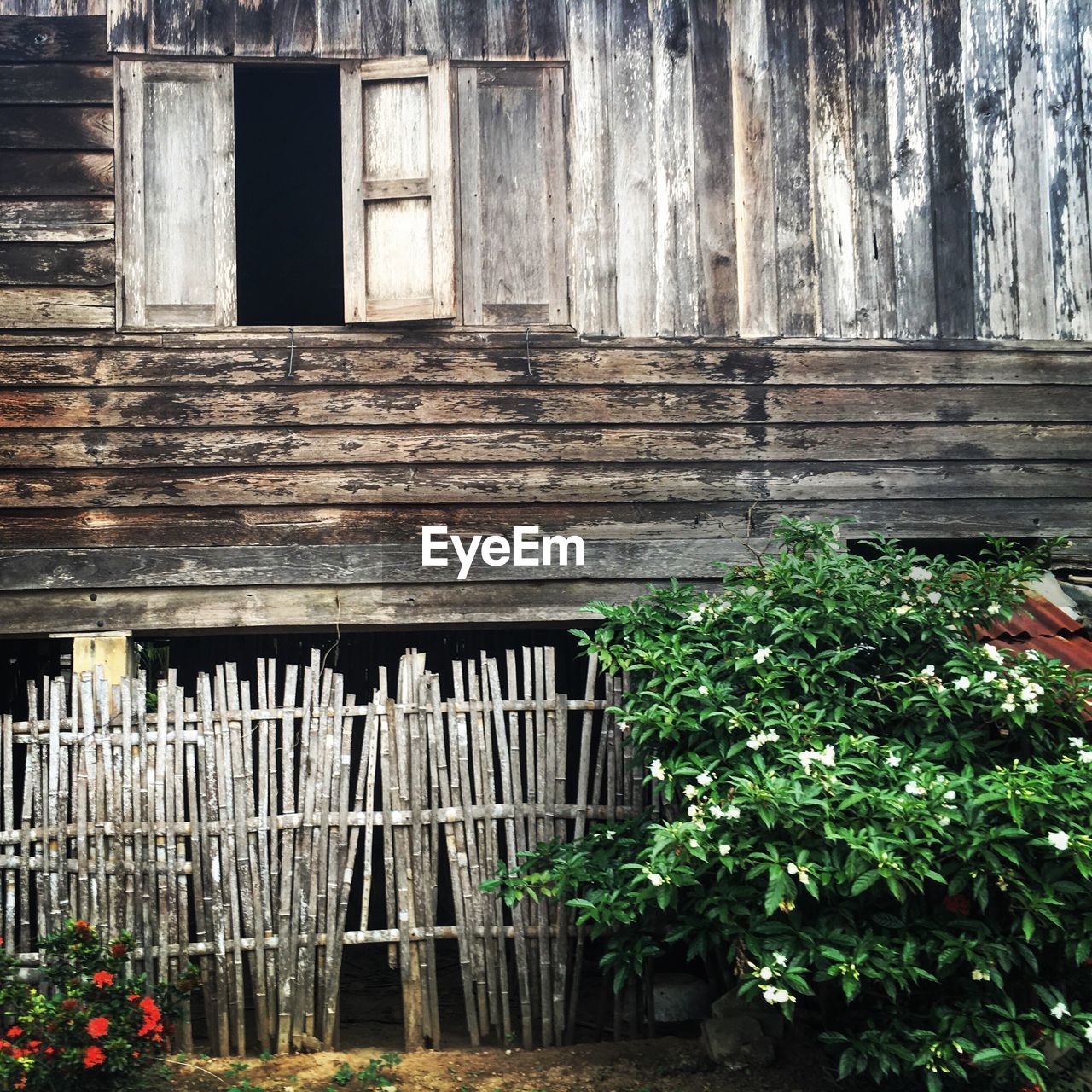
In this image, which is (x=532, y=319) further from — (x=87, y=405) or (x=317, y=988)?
(x=317, y=988)

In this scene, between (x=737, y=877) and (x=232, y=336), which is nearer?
(x=737, y=877)

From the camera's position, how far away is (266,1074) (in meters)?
4.66

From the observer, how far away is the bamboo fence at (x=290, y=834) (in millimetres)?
4887

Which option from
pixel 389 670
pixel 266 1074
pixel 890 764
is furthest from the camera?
pixel 389 670

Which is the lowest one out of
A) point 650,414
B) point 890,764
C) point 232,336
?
point 890,764

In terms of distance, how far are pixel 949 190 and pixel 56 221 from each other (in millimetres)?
4735

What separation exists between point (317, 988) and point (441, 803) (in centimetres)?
98

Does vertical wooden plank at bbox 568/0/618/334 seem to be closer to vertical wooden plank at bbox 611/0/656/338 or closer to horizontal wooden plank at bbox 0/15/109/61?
vertical wooden plank at bbox 611/0/656/338

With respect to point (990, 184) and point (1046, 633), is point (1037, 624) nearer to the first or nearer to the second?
point (1046, 633)

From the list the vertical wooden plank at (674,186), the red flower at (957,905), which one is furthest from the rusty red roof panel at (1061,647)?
the vertical wooden plank at (674,186)

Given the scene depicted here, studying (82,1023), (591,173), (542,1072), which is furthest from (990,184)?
(82,1023)

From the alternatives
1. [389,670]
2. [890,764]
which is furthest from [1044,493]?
[389,670]

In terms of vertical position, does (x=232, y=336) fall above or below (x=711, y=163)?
below

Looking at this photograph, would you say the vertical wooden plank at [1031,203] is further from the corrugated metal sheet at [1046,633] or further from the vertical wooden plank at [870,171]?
the corrugated metal sheet at [1046,633]
